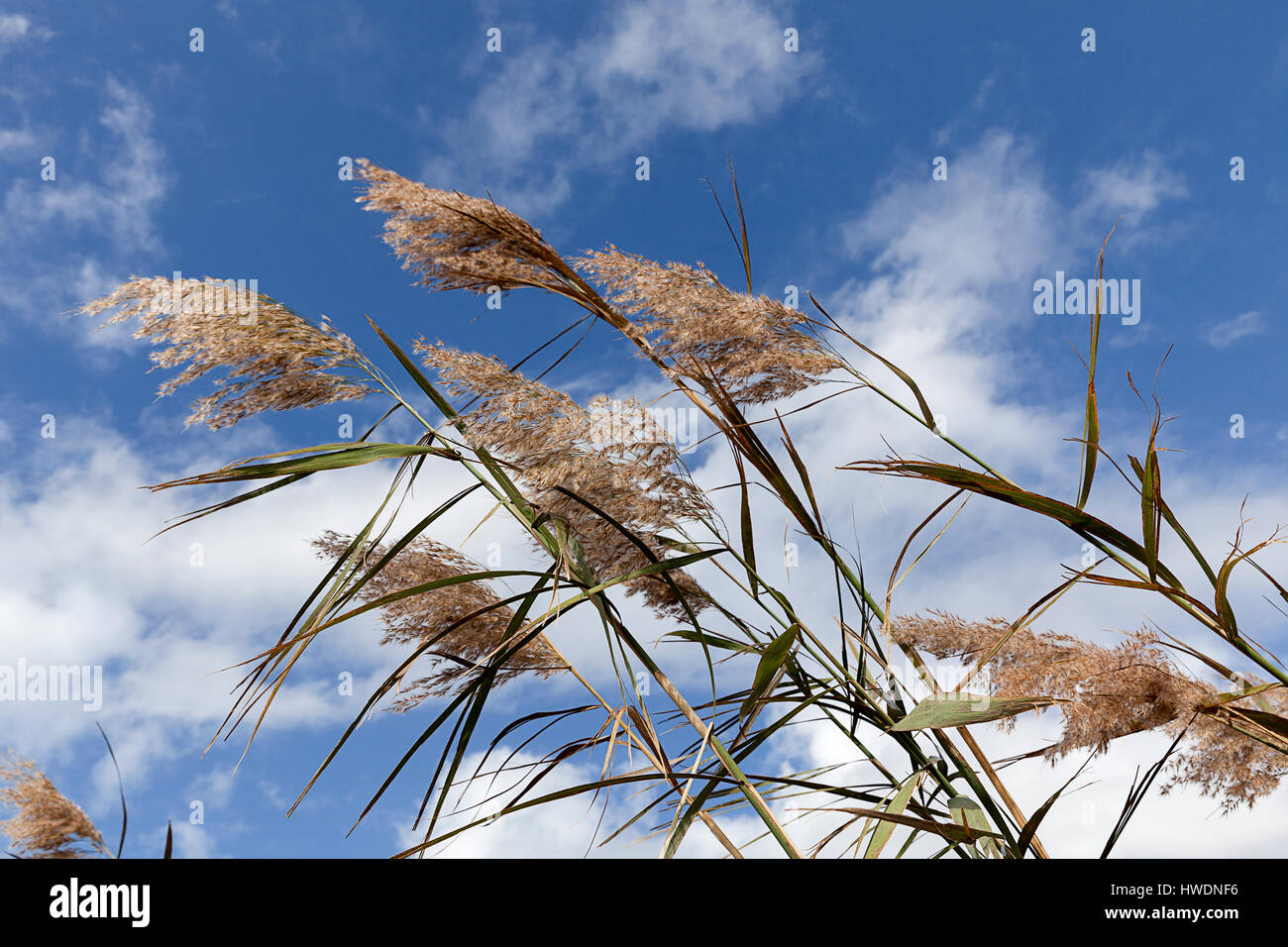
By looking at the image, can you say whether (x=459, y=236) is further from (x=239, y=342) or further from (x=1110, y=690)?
(x=1110, y=690)

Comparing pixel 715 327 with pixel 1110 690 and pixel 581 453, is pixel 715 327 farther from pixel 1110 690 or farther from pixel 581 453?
pixel 1110 690

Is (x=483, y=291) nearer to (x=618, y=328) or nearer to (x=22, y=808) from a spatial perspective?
(x=618, y=328)

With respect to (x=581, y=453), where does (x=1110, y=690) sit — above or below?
below

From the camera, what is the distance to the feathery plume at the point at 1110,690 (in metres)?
1.34

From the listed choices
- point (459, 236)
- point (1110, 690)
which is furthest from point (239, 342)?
point (1110, 690)

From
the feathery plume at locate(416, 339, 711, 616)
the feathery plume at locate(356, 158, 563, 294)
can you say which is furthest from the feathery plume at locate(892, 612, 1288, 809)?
the feathery plume at locate(356, 158, 563, 294)

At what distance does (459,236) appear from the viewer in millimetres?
1565

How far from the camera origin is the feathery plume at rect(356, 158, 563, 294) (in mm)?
1536

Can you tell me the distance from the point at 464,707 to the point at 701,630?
1.61 ft

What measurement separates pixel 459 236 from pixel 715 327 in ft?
1.71

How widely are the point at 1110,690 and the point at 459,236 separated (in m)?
1.40

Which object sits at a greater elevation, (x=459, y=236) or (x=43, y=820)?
(x=459, y=236)

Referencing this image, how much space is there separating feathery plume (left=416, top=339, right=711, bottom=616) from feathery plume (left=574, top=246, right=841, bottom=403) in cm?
16
